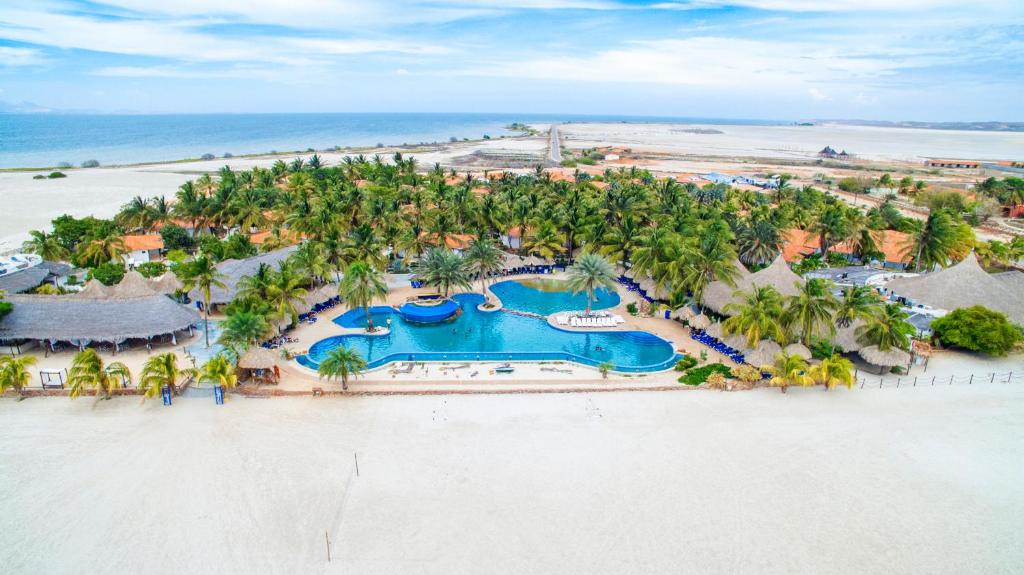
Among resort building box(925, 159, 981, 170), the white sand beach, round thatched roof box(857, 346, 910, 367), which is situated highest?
resort building box(925, 159, 981, 170)

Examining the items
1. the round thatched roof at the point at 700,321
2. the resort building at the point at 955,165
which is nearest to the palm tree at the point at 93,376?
the round thatched roof at the point at 700,321

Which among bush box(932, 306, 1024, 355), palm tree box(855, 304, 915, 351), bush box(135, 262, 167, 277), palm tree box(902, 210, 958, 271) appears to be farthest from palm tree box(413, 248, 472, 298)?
palm tree box(902, 210, 958, 271)

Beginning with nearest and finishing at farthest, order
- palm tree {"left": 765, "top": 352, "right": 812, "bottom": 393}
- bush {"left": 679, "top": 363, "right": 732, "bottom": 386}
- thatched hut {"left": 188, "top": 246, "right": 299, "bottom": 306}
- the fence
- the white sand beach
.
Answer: the white sand beach, palm tree {"left": 765, "top": 352, "right": 812, "bottom": 393}, bush {"left": 679, "top": 363, "right": 732, "bottom": 386}, the fence, thatched hut {"left": 188, "top": 246, "right": 299, "bottom": 306}

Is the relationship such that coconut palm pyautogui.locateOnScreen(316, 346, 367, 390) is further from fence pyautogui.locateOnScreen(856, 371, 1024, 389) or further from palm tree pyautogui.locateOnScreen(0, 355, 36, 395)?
fence pyautogui.locateOnScreen(856, 371, 1024, 389)

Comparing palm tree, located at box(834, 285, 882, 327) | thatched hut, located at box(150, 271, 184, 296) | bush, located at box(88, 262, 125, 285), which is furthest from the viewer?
bush, located at box(88, 262, 125, 285)

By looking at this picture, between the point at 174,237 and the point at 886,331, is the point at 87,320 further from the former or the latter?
the point at 886,331

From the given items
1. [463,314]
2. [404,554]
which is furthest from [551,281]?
[404,554]
